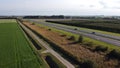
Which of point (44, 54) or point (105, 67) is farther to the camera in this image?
point (44, 54)

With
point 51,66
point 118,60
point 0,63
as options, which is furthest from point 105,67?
point 0,63

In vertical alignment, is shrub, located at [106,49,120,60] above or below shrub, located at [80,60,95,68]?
below

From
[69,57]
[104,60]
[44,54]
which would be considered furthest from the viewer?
[44,54]

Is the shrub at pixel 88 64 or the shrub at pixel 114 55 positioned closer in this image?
the shrub at pixel 88 64

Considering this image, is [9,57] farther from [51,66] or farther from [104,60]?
[104,60]

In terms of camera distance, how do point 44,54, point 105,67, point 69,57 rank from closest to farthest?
point 105,67 < point 69,57 < point 44,54

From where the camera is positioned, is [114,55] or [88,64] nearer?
[88,64]

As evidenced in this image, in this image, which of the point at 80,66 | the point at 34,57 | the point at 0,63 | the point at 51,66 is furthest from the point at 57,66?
the point at 0,63

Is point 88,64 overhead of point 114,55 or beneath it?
overhead

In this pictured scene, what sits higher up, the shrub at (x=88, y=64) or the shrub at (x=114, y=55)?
the shrub at (x=88, y=64)

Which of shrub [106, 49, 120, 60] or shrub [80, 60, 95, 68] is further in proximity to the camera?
shrub [106, 49, 120, 60]
